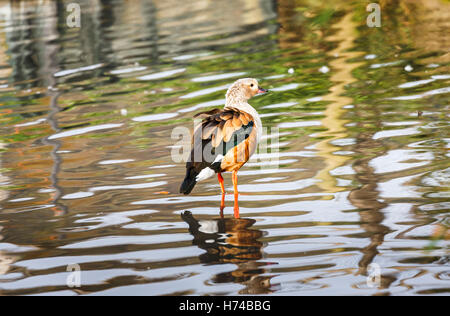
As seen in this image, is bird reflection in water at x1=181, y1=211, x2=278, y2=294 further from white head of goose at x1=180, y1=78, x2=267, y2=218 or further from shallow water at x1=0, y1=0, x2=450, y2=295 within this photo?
white head of goose at x1=180, y1=78, x2=267, y2=218

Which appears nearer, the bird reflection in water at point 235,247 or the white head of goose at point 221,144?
the bird reflection in water at point 235,247

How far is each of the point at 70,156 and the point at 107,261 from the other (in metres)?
3.92

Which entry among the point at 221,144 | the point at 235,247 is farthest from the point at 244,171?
the point at 235,247

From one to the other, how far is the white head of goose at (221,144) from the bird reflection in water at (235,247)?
0.29 metres

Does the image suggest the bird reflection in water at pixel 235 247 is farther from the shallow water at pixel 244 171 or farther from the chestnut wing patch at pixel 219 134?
the chestnut wing patch at pixel 219 134

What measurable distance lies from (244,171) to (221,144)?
1.60 meters

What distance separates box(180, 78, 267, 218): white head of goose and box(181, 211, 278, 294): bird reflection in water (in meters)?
0.29

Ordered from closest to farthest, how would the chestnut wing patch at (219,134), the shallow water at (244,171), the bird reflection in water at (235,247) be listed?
the bird reflection in water at (235,247)
the shallow water at (244,171)
the chestnut wing patch at (219,134)

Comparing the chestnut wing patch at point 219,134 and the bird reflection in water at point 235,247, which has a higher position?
the chestnut wing patch at point 219,134

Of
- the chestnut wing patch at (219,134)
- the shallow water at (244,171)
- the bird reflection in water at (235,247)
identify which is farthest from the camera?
the chestnut wing patch at (219,134)

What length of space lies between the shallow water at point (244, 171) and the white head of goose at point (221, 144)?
0.41m

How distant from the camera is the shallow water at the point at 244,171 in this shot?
19.1 ft

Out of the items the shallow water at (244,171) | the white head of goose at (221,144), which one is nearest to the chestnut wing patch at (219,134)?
the white head of goose at (221,144)
